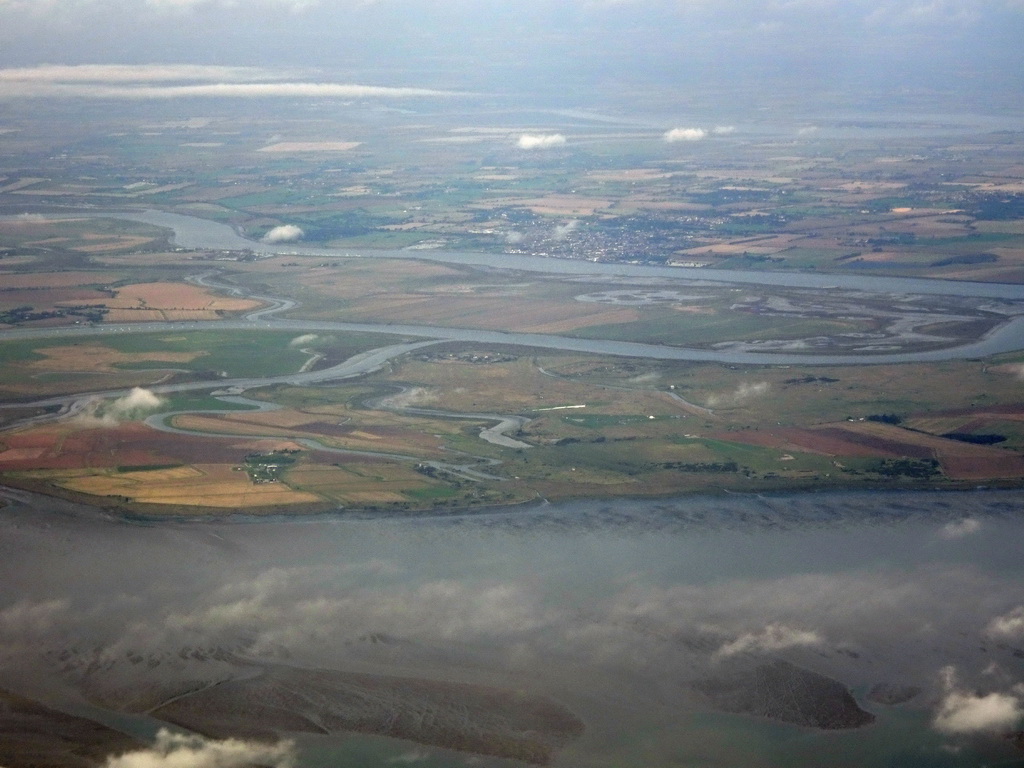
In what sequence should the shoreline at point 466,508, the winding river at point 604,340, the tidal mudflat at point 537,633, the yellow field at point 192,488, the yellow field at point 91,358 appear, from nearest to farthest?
the tidal mudflat at point 537,633
the shoreline at point 466,508
the yellow field at point 192,488
the yellow field at point 91,358
the winding river at point 604,340

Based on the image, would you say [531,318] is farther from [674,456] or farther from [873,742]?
[873,742]

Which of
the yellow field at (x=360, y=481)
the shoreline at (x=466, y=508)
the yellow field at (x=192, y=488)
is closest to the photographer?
the shoreline at (x=466, y=508)

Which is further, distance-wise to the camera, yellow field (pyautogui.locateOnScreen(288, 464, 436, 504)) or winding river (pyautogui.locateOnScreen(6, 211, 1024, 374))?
winding river (pyautogui.locateOnScreen(6, 211, 1024, 374))

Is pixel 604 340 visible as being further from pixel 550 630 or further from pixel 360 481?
pixel 550 630

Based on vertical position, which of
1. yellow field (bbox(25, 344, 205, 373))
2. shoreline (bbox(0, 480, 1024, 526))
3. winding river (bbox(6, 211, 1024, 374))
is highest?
winding river (bbox(6, 211, 1024, 374))

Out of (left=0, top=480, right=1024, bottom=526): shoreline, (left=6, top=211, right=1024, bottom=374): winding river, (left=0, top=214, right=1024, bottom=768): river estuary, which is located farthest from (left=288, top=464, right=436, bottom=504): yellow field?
(left=6, top=211, right=1024, bottom=374): winding river

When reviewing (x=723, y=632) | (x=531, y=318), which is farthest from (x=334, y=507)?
(x=531, y=318)

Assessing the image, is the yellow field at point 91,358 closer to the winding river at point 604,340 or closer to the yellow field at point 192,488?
the winding river at point 604,340

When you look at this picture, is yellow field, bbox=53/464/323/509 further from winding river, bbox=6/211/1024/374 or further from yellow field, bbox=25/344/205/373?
yellow field, bbox=25/344/205/373

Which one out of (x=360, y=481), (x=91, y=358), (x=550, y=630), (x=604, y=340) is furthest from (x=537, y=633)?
(x=91, y=358)

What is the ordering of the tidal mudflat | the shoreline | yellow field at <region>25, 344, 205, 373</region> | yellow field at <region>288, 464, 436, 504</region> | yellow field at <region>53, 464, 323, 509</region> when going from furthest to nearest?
yellow field at <region>25, 344, 205, 373</region> < yellow field at <region>288, 464, 436, 504</region> < yellow field at <region>53, 464, 323, 509</region> < the shoreline < the tidal mudflat

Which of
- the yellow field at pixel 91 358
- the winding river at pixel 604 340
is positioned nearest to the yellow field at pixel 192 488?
the winding river at pixel 604 340
